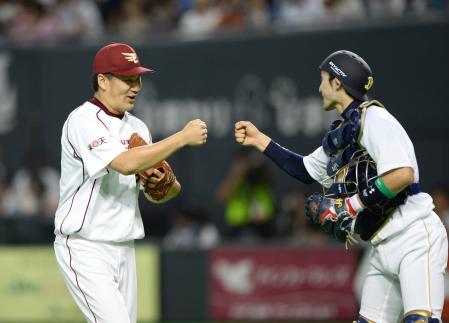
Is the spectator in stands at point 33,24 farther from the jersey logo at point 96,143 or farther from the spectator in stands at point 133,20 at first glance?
the jersey logo at point 96,143

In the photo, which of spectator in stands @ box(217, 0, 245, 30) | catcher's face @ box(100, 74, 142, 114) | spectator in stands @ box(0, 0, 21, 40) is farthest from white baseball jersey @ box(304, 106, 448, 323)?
spectator in stands @ box(0, 0, 21, 40)

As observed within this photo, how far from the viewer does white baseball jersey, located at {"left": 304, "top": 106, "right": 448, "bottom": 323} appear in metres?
5.85

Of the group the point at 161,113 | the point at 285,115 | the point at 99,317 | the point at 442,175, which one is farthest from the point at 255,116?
the point at 99,317

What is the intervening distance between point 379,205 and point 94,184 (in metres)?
1.75

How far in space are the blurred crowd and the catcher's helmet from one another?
17.3 ft

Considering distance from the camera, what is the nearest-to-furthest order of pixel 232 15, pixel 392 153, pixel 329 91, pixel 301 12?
pixel 392 153 → pixel 329 91 → pixel 301 12 → pixel 232 15

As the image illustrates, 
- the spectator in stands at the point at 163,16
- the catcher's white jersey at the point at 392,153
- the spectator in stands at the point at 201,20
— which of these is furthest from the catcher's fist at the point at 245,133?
the spectator in stands at the point at 163,16

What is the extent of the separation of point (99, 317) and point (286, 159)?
1668mm

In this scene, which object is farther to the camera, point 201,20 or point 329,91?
point 201,20

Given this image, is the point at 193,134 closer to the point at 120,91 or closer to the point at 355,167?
the point at 120,91

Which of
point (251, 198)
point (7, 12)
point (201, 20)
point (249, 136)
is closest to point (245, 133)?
point (249, 136)

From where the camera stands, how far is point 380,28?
11484mm

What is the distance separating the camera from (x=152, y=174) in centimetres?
629

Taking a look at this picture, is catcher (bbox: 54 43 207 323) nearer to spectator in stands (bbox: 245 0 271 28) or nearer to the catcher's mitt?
the catcher's mitt
